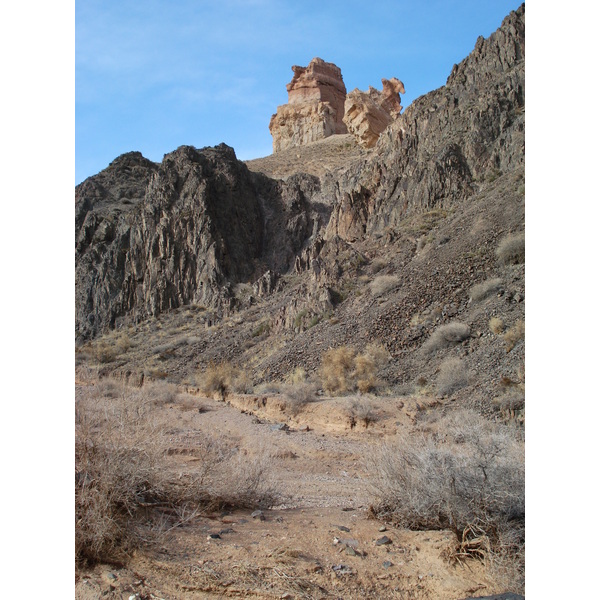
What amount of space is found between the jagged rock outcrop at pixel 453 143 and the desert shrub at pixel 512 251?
23.7 feet

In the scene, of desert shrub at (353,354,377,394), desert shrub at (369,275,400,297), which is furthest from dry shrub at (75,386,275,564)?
desert shrub at (369,275,400,297)

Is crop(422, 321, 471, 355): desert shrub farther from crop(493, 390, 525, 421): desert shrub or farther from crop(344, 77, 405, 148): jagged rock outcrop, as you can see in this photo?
crop(344, 77, 405, 148): jagged rock outcrop

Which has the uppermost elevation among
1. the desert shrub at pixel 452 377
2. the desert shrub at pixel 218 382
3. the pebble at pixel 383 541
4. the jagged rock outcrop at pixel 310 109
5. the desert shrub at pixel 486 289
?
the jagged rock outcrop at pixel 310 109

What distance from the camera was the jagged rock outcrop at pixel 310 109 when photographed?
84.9 metres

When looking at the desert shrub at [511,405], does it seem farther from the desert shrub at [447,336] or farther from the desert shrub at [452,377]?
the desert shrub at [447,336]

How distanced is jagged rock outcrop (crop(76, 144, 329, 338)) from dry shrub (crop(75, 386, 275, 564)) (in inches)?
1384

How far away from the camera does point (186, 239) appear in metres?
45.8

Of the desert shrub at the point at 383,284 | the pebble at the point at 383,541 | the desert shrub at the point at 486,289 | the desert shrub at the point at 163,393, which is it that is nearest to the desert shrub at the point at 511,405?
the pebble at the point at 383,541

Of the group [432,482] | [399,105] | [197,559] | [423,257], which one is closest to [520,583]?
[432,482]

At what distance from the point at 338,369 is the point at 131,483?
13.3 meters

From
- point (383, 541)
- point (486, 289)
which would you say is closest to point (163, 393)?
point (486, 289)

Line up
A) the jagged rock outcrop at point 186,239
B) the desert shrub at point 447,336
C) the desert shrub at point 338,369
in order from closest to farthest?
the desert shrub at point 447,336, the desert shrub at point 338,369, the jagged rock outcrop at point 186,239

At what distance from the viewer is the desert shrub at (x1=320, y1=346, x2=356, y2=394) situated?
1716 centimetres
